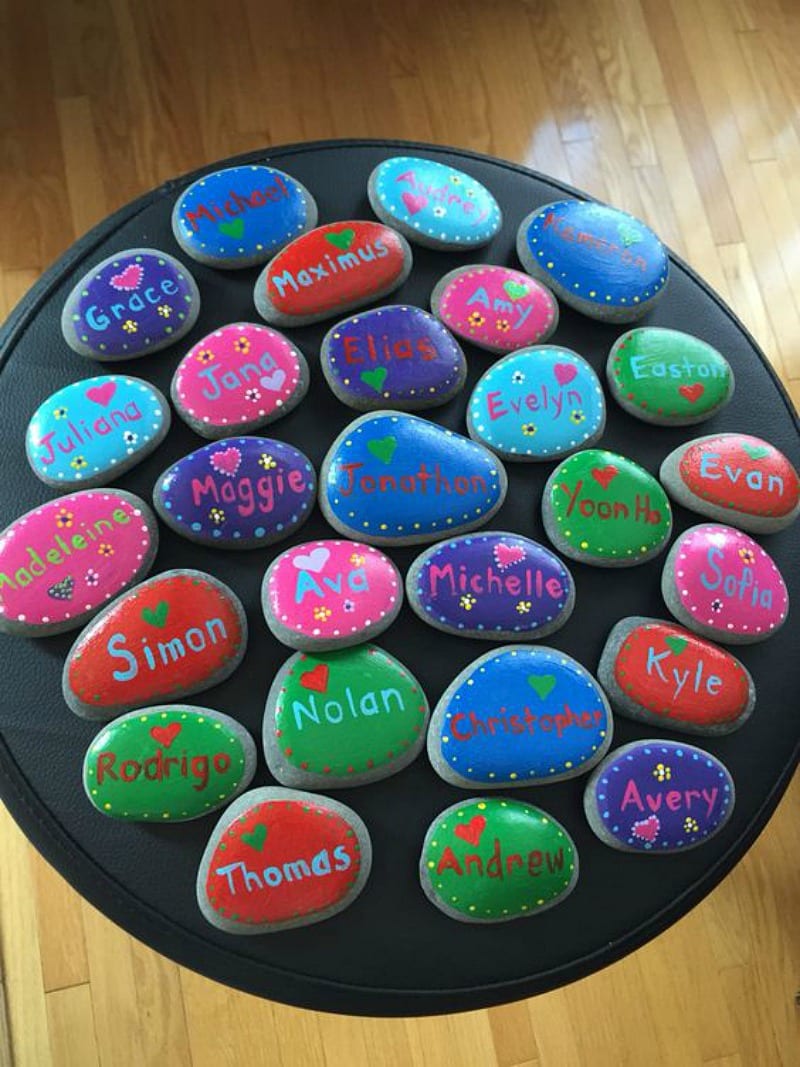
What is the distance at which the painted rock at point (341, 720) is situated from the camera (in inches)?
29.0

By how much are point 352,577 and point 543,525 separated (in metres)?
0.17

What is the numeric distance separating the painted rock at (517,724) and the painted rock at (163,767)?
→ 0.53 feet

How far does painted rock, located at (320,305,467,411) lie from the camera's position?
0.83 metres

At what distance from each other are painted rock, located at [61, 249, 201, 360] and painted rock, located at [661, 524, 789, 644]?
0.46 m

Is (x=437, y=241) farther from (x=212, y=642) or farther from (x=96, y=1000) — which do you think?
(x=96, y=1000)

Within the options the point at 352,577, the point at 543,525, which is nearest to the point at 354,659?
the point at 352,577

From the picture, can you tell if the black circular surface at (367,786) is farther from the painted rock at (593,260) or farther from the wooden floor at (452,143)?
the wooden floor at (452,143)

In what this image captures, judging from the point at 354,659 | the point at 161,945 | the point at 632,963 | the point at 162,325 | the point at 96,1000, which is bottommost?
the point at 632,963

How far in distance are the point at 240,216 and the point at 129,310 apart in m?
0.13

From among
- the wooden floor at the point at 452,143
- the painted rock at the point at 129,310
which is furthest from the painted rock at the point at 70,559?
the wooden floor at the point at 452,143

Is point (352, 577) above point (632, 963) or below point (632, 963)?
above

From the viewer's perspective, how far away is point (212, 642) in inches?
29.5

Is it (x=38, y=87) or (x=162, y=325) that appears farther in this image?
(x=38, y=87)

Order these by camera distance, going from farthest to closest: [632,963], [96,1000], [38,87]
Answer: [38,87] < [632,963] < [96,1000]
